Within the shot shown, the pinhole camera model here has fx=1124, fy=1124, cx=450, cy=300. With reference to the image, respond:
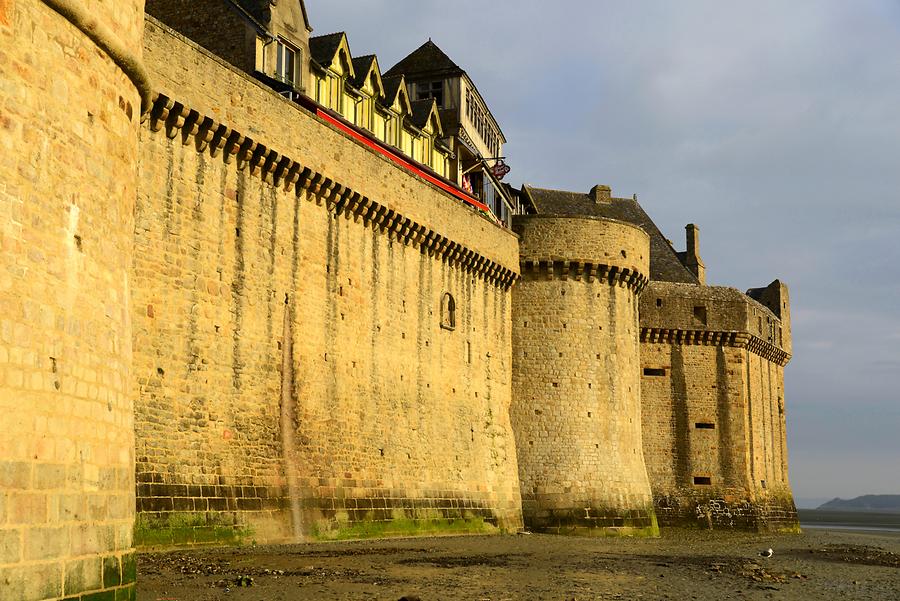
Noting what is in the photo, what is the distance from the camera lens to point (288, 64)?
27844 millimetres

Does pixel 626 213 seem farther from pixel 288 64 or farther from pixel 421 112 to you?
pixel 288 64

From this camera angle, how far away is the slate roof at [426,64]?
40156 millimetres

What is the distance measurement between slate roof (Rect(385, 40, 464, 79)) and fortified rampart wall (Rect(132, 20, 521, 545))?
482 inches

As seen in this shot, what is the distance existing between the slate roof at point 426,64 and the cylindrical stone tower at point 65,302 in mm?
29935

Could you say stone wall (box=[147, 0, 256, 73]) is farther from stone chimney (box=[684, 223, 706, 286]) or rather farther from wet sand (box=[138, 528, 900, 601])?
stone chimney (box=[684, 223, 706, 286])

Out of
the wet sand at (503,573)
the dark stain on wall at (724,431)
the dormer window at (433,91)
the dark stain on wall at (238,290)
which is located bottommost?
the wet sand at (503,573)

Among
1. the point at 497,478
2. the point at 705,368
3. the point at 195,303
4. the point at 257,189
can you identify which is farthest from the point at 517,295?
the point at 195,303

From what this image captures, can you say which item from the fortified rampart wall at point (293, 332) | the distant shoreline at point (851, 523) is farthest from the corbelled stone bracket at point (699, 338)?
the distant shoreline at point (851, 523)

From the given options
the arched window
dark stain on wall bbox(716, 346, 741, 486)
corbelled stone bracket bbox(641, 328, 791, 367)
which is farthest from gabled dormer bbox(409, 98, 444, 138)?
dark stain on wall bbox(716, 346, 741, 486)

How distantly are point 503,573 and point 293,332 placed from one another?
623 centimetres

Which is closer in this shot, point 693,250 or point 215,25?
point 215,25

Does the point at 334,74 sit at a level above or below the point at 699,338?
above

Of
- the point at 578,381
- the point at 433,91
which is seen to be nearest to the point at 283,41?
the point at 578,381

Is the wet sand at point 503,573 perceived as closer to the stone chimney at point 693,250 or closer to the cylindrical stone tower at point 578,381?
the cylindrical stone tower at point 578,381
